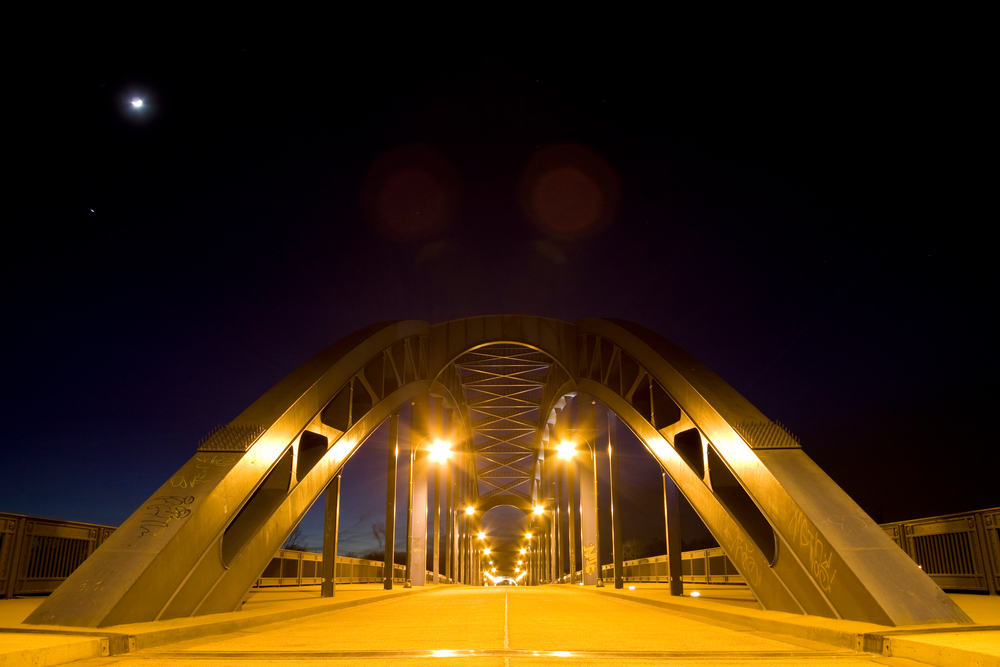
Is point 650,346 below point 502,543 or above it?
above

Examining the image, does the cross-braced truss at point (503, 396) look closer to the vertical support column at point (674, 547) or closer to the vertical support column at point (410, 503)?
the vertical support column at point (410, 503)

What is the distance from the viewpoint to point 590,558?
2498cm

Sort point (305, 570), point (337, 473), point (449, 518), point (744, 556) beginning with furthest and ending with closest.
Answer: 1. point (449, 518)
2. point (305, 570)
3. point (337, 473)
4. point (744, 556)

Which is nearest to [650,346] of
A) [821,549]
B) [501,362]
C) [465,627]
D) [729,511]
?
[729,511]

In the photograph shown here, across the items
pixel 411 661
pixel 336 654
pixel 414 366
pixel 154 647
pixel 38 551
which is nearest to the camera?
pixel 411 661

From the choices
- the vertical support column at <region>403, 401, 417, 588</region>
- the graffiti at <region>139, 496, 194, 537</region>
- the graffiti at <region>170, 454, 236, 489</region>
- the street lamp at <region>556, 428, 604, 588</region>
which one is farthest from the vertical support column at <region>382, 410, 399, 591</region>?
the graffiti at <region>139, 496, 194, 537</region>

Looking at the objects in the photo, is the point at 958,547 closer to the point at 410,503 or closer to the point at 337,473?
the point at 337,473

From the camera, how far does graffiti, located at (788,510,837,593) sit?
306 inches

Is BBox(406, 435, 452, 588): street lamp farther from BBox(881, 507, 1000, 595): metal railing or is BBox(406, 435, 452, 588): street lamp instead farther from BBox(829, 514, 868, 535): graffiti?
BBox(829, 514, 868, 535): graffiti

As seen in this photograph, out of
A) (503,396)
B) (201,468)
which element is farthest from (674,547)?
(503,396)

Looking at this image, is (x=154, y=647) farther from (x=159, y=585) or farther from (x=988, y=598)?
(x=988, y=598)

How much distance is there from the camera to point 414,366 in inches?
821

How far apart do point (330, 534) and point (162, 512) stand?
6520 millimetres

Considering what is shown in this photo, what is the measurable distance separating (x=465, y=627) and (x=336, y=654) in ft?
9.37
